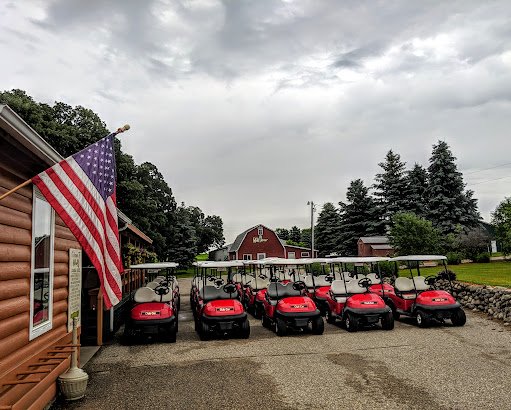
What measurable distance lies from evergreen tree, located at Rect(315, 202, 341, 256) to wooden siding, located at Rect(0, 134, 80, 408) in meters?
43.3

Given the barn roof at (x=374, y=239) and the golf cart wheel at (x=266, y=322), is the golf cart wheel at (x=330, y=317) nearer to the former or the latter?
the golf cart wheel at (x=266, y=322)

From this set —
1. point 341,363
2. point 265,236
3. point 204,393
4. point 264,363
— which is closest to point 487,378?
point 341,363

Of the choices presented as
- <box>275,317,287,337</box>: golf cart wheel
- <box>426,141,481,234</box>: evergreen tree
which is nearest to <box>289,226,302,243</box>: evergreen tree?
<box>426,141,481,234</box>: evergreen tree

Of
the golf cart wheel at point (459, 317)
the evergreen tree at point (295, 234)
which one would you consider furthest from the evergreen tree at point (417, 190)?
the evergreen tree at point (295, 234)

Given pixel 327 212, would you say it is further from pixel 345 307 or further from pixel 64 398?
pixel 64 398

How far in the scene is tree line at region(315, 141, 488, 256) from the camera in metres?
36.8

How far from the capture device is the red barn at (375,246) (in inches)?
1603

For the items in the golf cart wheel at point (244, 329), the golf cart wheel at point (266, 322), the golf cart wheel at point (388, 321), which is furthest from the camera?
the golf cart wheel at point (266, 322)

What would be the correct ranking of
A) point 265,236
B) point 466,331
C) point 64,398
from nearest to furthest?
point 64,398
point 466,331
point 265,236

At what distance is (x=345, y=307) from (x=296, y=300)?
1.47 m

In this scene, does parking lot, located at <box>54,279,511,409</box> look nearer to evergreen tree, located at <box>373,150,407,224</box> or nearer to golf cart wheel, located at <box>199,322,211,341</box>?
golf cart wheel, located at <box>199,322,211,341</box>

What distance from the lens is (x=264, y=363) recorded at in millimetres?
7605

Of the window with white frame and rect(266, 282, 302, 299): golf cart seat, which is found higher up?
A: the window with white frame

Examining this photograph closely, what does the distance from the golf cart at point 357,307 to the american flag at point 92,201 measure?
7.29 meters
